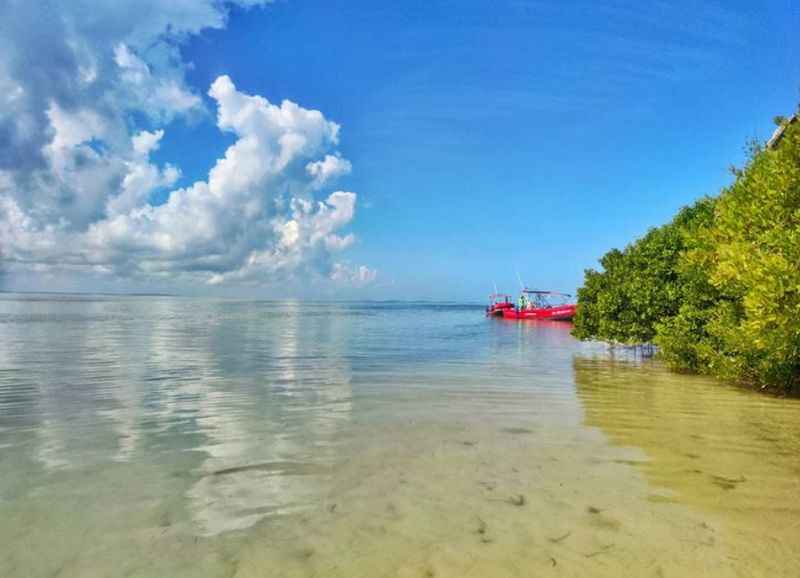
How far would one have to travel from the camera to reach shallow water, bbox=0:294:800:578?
550 centimetres

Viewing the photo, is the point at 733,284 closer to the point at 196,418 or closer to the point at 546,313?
the point at 196,418

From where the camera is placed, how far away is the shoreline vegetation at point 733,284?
37.2ft

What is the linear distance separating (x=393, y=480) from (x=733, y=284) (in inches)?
420

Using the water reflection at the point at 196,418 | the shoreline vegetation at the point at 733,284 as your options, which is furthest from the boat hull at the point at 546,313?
the water reflection at the point at 196,418

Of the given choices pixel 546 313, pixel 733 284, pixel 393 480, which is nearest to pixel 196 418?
pixel 393 480

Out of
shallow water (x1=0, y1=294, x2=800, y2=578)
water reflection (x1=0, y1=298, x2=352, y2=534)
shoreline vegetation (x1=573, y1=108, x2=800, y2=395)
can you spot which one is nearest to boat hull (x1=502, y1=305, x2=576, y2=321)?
shoreline vegetation (x1=573, y1=108, x2=800, y2=395)

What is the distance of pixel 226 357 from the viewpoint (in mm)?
23922

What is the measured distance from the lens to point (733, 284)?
14.1 metres

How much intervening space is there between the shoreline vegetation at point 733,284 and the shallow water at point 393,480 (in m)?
1.44

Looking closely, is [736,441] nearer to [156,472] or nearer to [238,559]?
[238,559]

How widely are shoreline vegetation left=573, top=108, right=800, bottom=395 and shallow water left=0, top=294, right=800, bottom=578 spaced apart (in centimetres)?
144

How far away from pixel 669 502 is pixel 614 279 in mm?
21834

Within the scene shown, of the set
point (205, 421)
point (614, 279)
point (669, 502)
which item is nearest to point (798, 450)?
point (669, 502)

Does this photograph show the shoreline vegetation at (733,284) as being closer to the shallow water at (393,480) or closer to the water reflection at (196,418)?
the shallow water at (393,480)
